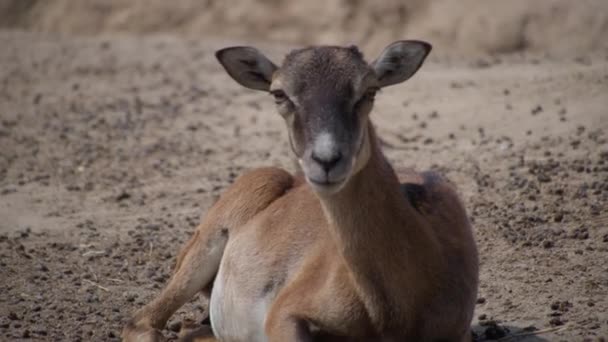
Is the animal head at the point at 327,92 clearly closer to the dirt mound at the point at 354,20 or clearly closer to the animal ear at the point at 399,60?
the animal ear at the point at 399,60

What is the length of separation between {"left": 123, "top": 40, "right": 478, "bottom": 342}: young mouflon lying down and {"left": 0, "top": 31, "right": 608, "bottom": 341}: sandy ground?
961 mm

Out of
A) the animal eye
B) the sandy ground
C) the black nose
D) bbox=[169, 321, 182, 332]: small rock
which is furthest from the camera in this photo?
bbox=[169, 321, 182, 332]: small rock

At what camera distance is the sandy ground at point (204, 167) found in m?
8.48

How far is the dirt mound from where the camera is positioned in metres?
17.0

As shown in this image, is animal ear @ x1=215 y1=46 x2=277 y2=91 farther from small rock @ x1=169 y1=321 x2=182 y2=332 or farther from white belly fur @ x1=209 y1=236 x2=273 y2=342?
small rock @ x1=169 y1=321 x2=182 y2=332

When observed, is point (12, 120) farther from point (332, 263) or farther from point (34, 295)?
point (332, 263)

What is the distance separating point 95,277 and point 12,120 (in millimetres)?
6762

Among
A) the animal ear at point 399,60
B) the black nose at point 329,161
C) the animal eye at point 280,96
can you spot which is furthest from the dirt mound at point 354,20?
the black nose at point 329,161

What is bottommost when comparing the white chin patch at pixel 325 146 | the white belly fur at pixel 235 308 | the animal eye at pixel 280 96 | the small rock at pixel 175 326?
the small rock at pixel 175 326

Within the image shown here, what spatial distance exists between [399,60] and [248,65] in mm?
1097

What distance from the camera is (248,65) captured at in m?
7.36

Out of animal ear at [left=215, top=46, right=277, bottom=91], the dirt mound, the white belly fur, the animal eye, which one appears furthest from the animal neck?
the dirt mound

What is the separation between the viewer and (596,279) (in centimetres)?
812

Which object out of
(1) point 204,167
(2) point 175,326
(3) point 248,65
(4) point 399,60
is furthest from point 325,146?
(1) point 204,167
